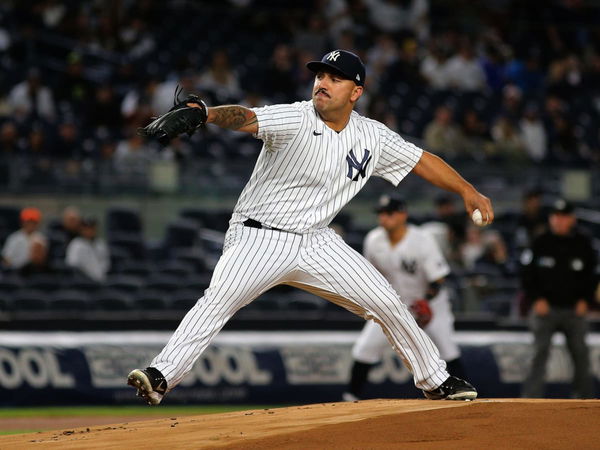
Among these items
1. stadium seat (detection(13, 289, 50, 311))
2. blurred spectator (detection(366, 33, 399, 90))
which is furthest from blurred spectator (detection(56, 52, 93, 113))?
blurred spectator (detection(366, 33, 399, 90))

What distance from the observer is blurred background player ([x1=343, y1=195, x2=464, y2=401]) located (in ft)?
32.9

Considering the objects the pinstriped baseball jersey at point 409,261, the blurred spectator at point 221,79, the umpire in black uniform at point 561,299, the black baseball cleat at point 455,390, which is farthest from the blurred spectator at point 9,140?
the black baseball cleat at point 455,390

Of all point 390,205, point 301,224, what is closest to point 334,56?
point 301,224

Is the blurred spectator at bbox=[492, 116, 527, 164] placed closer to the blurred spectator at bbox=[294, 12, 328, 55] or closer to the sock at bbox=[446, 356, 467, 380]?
the blurred spectator at bbox=[294, 12, 328, 55]

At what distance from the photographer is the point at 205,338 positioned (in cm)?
611

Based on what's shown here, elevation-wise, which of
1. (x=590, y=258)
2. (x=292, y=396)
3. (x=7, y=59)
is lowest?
(x=292, y=396)

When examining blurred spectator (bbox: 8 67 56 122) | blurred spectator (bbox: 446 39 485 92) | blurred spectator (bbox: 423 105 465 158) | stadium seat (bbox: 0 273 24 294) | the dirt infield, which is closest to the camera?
the dirt infield

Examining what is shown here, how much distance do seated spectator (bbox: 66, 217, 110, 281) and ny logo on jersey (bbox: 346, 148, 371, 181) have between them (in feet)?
23.5

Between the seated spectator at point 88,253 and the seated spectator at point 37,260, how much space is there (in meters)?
0.31

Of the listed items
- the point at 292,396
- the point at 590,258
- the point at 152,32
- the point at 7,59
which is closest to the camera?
the point at 590,258

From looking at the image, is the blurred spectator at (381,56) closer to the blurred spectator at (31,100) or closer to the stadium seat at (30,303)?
the blurred spectator at (31,100)

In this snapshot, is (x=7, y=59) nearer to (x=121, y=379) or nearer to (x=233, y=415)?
(x=121, y=379)

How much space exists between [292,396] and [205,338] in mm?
5747

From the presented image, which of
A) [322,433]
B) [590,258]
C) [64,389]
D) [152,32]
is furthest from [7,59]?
[322,433]
